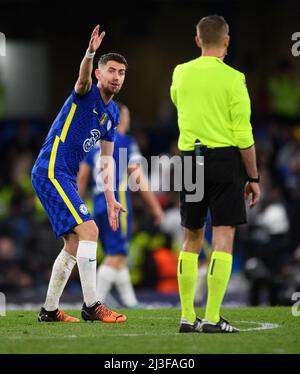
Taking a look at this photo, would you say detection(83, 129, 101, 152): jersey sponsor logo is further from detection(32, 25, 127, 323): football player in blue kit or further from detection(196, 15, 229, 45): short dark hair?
detection(196, 15, 229, 45): short dark hair

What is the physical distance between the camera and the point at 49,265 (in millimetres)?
17406

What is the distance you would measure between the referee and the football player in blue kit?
38.3 inches

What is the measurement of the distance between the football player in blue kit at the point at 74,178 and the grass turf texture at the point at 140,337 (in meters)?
0.33

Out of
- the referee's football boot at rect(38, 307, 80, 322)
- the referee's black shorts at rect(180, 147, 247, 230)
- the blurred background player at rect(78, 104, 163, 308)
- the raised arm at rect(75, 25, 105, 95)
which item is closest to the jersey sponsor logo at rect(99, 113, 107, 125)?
the raised arm at rect(75, 25, 105, 95)

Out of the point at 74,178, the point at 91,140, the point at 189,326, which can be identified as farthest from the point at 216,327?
the point at 91,140

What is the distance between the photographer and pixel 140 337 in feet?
26.1

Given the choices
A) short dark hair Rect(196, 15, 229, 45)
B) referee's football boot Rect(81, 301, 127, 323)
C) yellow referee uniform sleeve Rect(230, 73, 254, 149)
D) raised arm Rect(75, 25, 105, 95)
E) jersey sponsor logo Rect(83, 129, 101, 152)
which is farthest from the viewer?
jersey sponsor logo Rect(83, 129, 101, 152)

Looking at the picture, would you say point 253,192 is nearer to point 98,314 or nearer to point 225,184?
point 225,184

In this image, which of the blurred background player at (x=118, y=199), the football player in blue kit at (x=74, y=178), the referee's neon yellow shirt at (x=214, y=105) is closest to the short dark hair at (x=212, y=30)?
the referee's neon yellow shirt at (x=214, y=105)

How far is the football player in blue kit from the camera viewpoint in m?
8.93

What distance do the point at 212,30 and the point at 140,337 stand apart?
2272 millimetres

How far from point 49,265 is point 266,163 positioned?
167 inches

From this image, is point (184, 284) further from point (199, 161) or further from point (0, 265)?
point (0, 265)

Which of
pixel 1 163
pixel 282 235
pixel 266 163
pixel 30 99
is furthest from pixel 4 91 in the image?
pixel 282 235
